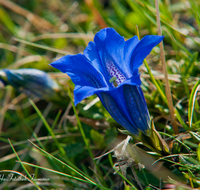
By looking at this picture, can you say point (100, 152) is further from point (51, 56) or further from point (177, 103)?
point (51, 56)

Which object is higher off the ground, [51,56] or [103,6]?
[103,6]

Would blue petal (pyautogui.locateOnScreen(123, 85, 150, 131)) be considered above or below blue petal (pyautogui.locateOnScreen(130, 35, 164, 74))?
below

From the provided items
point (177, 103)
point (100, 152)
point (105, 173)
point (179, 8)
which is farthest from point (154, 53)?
point (105, 173)

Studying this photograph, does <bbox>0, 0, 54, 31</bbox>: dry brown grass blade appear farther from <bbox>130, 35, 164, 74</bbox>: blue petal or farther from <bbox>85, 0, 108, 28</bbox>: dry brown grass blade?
<bbox>130, 35, 164, 74</bbox>: blue petal

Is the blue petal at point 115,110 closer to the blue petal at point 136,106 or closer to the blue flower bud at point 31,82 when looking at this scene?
the blue petal at point 136,106

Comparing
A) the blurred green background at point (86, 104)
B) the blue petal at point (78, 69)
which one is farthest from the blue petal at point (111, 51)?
the blurred green background at point (86, 104)

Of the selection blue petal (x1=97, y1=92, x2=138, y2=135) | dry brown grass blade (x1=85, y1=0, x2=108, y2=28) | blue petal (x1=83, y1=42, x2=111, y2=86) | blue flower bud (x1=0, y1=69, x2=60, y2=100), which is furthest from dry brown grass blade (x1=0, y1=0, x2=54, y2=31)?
blue petal (x1=97, y1=92, x2=138, y2=135)
